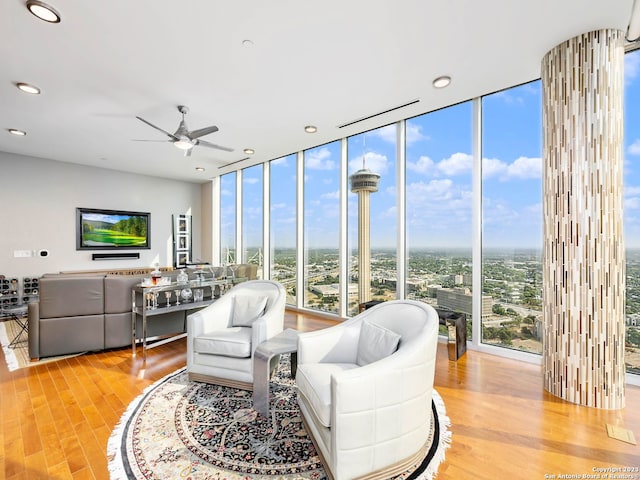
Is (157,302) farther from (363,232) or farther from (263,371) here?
(363,232)

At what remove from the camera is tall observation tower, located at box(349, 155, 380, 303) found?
4.70 m

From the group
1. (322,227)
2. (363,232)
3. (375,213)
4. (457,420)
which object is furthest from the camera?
(322,227)

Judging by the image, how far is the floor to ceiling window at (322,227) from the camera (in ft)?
17.0

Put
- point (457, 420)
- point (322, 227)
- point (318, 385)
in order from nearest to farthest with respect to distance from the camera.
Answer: point (318, 385), point (457, 420), point (322, 227)

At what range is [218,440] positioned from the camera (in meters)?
1.98

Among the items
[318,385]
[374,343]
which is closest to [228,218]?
[374,343]

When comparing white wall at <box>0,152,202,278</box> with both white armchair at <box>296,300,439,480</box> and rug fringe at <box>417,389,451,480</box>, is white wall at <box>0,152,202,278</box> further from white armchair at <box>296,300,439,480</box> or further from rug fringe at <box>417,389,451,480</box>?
rug fringe at <box>417,389,451,480</box>

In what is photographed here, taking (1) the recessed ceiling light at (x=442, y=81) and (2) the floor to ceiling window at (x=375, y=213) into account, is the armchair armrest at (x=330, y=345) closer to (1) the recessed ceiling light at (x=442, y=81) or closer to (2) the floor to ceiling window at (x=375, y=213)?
(2) the floor to ceiling window at (x=375, y=213)

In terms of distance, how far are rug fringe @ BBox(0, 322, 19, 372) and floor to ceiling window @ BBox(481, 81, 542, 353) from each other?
5.23m

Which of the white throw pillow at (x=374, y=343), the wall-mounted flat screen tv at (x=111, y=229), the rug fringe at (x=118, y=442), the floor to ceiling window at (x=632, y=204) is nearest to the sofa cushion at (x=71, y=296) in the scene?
the rug fringe at (x=118, y=442)

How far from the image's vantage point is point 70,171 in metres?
6.11

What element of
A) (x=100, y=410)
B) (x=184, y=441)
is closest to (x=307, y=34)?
(x=184, y=441)

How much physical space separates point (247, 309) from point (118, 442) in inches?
56.5

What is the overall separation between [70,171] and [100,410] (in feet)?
18.8
